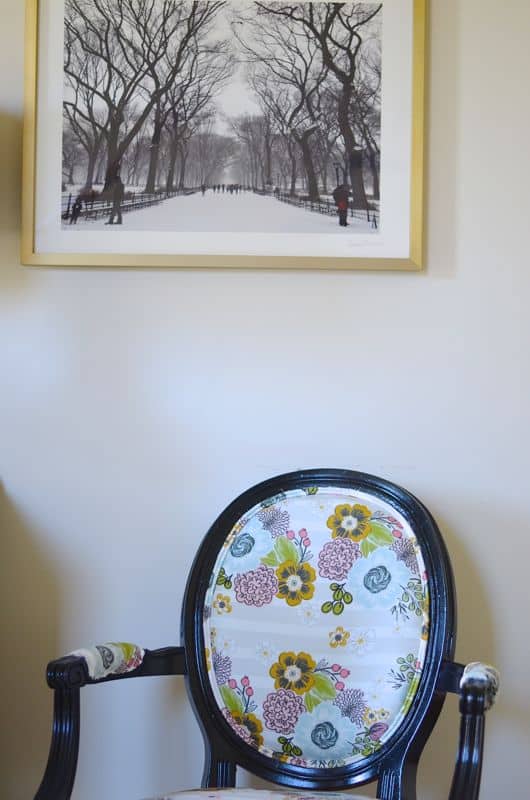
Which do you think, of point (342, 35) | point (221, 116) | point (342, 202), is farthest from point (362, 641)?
point (342, 35)

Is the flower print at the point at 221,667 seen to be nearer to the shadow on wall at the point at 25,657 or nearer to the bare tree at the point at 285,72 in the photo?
the shadow on wall at the point at 25,657

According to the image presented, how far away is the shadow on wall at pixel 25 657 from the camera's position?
1665 millimetres

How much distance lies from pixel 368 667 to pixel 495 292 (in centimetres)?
79

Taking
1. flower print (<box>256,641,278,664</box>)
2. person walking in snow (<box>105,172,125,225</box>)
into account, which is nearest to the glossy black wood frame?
flower print (<box>256,641,278,664</box>)

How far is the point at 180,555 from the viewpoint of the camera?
5.49 ft

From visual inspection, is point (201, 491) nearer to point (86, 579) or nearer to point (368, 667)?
point (86, 579)

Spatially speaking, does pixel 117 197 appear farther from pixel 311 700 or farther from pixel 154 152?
pixel 311 700

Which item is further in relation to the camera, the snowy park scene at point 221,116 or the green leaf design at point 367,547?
the snowy park scene at point 221,116

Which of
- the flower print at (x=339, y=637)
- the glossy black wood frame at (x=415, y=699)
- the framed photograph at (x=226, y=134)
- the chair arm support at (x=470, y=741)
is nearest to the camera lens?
the chair arm support at (x=470, y=741)

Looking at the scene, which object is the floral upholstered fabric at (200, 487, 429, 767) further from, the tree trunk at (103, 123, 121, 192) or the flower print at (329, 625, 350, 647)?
the tree trunk at (103, 123, 121, 192)

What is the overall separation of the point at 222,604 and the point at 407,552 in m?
0.35

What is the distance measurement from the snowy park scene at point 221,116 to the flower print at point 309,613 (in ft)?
2.44

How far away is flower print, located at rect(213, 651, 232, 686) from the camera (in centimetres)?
145

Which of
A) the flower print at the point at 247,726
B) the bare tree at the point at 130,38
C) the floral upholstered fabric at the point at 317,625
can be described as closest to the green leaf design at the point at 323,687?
the floral upholstered fabric at the point at 317,625
